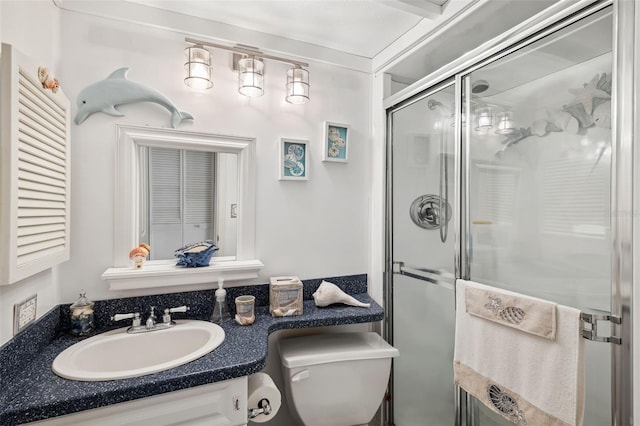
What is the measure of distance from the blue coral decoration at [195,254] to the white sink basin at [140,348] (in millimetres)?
277

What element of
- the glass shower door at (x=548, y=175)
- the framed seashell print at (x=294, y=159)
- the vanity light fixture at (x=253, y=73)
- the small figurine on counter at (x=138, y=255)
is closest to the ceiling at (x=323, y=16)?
the vanity light fixture at (x=253, y=73)

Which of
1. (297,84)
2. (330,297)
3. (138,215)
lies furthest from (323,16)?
(330,297)

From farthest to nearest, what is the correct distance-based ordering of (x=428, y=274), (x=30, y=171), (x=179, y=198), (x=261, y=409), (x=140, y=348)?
(x=428, y=274), (x=179, y=198), (x=140, y=348), (x=261, y=409), (x=30, y=171)

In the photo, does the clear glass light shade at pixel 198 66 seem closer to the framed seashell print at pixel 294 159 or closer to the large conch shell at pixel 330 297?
the framed seashell print at pixel 294 159

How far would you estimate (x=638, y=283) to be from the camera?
0.89 meters

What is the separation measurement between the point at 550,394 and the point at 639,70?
40.2 inches

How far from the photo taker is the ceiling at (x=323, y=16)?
58.4 inches

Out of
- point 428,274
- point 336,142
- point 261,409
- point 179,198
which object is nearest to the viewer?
point 261,409

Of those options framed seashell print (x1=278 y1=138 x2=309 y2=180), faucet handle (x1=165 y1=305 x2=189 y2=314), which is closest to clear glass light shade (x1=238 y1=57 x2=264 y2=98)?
framed seashell print (x1=278 y1=138 x2=309 y2=180)

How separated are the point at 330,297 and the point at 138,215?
1.06m

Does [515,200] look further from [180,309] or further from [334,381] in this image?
[180,309]

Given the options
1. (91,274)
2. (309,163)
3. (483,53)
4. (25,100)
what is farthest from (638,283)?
(91,274)

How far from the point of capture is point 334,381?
61.7 inches

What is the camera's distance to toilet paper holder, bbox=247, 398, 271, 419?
4.09 ft
